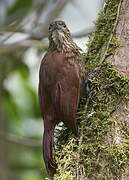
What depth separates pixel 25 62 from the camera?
5059mm

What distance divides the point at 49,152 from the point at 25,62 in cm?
194

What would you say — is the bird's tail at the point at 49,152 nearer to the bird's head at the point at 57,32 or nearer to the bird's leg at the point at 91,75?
the bird's leg at the point at 91,75

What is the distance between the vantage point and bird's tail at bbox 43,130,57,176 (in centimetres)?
Answer: 316

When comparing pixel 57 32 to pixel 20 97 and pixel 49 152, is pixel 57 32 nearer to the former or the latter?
pixel 49 152

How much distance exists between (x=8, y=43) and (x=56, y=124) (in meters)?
1.36

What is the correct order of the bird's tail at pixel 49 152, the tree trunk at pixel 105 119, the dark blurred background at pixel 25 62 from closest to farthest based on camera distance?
the tree trunk at pixel 105 119
the bird's tail at pixel 49 152
the dark blurred background at pixel 25 62

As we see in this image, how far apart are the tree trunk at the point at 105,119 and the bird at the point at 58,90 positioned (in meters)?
0.06

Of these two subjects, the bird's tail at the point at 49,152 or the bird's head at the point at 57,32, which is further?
the bird's head at the point at 57,32

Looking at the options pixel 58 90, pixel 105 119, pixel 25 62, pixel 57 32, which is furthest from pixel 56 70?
pixel 25 62

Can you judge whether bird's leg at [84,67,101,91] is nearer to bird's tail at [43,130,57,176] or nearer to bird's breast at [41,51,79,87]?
bird's breast at [41,51,79,87]

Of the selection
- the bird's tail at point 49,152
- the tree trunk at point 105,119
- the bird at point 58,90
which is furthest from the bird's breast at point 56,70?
the bird's tail at point 49,152

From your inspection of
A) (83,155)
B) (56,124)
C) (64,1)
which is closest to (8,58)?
(64,1)

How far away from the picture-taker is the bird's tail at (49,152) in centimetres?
316

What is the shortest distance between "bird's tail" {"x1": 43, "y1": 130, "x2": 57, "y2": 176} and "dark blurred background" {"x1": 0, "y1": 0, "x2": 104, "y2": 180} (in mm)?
1230
